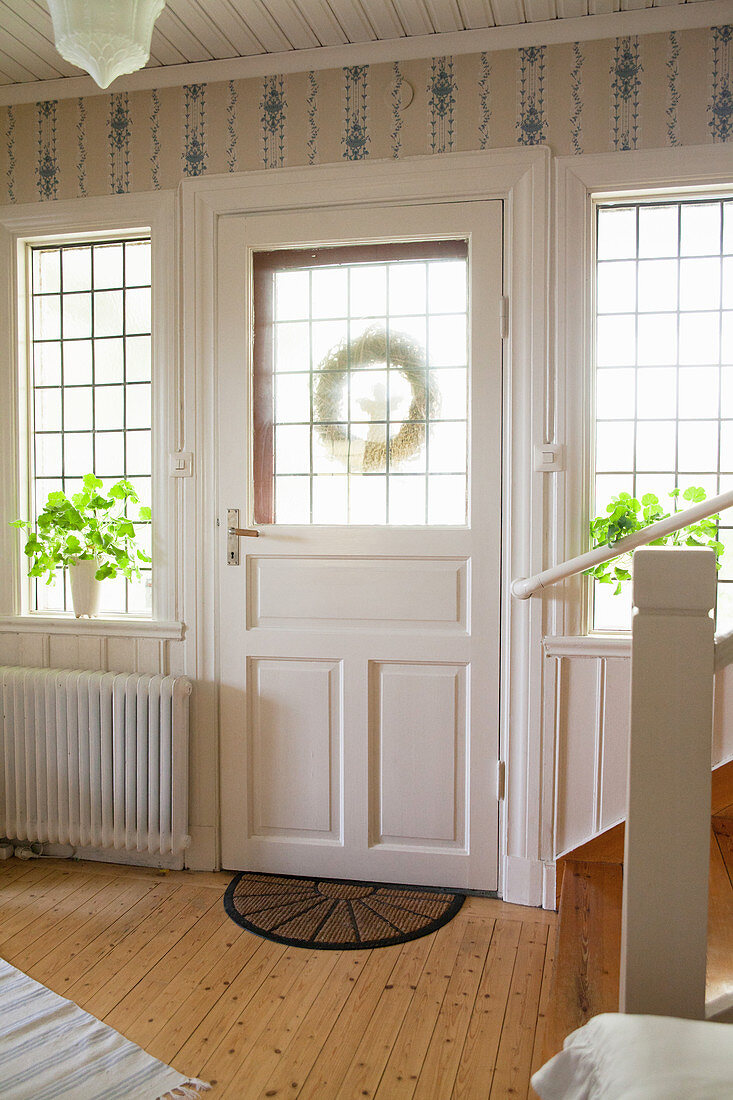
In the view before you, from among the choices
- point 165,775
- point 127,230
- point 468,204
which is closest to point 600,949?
point 165,775

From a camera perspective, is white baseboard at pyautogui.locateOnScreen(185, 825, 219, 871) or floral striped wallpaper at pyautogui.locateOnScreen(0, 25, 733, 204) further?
white baseboard at pyautogui.locateOnScreen(185, 825, 219, 871)

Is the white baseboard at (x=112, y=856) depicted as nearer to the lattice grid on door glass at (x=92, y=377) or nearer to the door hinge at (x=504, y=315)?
the lattice grid on door glass at (x=92, y=377)

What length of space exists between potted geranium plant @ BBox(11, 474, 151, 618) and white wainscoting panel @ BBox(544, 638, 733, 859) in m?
1.49

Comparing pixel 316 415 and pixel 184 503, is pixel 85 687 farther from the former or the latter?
pixel 316 415

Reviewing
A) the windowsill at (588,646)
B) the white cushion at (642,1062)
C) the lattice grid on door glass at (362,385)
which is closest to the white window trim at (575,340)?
the windowsill at (588,646)

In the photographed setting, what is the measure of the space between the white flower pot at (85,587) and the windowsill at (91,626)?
0.12 feet

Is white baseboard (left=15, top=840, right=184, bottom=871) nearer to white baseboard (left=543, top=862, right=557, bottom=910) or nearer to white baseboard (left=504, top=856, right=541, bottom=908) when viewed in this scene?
white baseboard (left=504, top=856, right=541, bottom=908)

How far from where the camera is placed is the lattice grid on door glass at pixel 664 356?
2.66 m

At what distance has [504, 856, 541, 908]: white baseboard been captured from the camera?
270 cm

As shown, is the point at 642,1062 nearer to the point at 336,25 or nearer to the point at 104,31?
the point at 104,31

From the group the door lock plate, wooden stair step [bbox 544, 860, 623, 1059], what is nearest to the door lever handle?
the door lock plate

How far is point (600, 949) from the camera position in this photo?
71.3 inches

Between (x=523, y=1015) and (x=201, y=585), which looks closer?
(x=523, y=1015)

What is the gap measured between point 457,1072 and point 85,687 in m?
1.71
